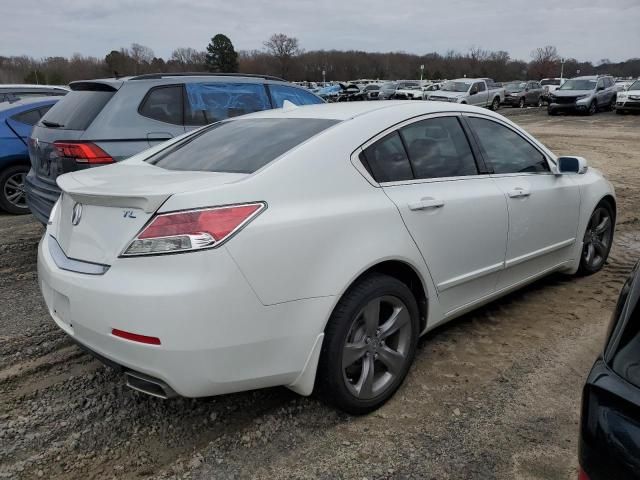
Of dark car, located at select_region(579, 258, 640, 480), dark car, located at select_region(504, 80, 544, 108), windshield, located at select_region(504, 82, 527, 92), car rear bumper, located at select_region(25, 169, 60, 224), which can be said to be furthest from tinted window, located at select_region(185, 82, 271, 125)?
windshield, located at select_region(504, 82, 527, 92)

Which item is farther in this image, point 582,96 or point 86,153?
point 582,96

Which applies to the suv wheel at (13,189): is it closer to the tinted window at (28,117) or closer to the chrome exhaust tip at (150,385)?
the tinted window at (28,117)

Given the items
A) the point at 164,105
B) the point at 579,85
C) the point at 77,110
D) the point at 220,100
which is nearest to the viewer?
the point at 77,110

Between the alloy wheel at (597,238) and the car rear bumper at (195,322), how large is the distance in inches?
123

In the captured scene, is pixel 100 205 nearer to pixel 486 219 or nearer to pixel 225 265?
pixel 225 265

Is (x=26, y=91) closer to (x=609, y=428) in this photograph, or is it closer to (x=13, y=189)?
(x=13, y=189)

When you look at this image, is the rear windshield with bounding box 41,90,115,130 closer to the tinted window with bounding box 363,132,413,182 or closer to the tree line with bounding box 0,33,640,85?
the tinted window with bounding box 363,132,413,182

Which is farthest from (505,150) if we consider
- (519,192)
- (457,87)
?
(457,87)

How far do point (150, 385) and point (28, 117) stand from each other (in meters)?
6.27

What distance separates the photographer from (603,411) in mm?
1394

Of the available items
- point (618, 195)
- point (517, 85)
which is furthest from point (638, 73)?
point (618, 195)

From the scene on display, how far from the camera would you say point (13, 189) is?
23.3ft

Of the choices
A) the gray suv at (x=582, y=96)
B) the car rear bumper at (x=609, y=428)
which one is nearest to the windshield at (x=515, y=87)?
the gray suv at (x=582, y=96)

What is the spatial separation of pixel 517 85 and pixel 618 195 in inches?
1118
